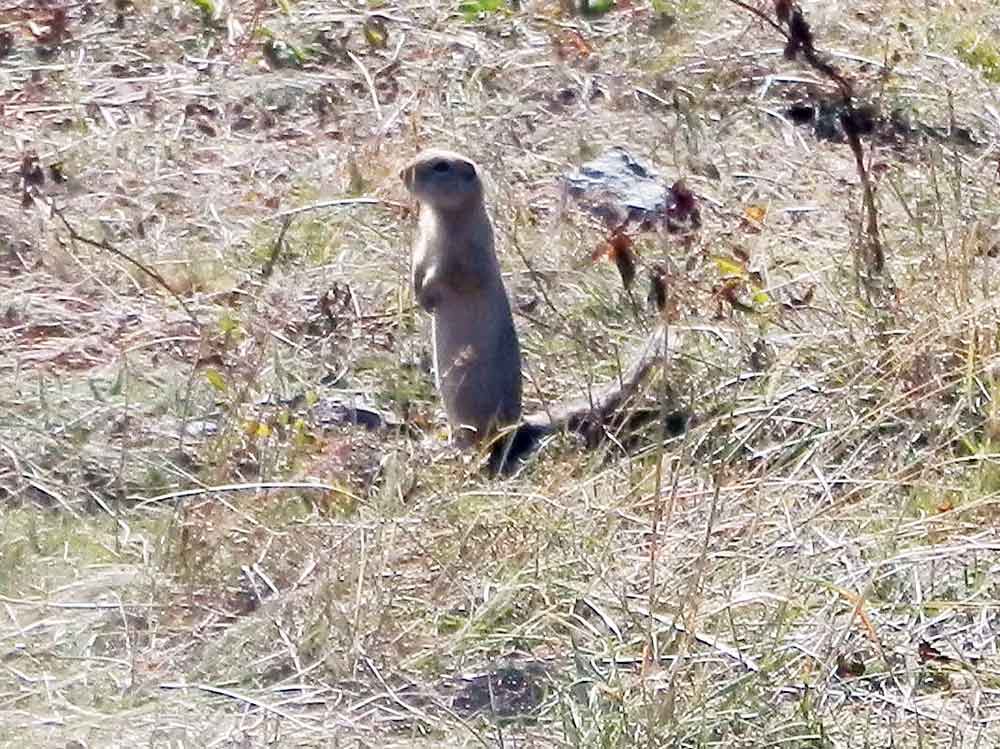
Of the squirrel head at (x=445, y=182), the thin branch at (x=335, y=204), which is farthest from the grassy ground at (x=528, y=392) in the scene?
the squirrel head at (x=445, y=182)

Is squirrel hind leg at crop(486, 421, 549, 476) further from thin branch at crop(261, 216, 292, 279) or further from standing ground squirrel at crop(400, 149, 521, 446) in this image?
thin branch at crop(261, 216, 292, 279)

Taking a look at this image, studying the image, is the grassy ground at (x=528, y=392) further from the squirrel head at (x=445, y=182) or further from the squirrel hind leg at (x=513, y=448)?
the squirrel head at (x=445, y=182)

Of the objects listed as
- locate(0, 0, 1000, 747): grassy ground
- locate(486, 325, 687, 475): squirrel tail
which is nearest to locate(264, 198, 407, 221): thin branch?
locate(0, 0, 1000, 747): grassy ground

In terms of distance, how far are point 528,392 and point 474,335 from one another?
0.35m

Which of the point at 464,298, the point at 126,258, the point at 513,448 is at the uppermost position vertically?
the point at 126,258

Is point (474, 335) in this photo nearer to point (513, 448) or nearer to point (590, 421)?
point (513, 448)

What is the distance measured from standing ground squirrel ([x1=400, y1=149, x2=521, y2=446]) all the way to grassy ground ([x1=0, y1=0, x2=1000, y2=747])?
0.18 meters

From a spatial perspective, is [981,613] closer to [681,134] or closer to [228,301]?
[228,301]

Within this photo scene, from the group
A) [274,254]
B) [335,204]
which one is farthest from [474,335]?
[335,204]

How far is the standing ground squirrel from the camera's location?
6234 mm

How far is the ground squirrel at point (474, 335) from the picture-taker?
19.6ft

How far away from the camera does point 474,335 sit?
250 inches

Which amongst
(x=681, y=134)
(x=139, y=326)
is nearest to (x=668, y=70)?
(x=681, y=134)

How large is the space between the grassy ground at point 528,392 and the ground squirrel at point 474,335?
0.16 meters
